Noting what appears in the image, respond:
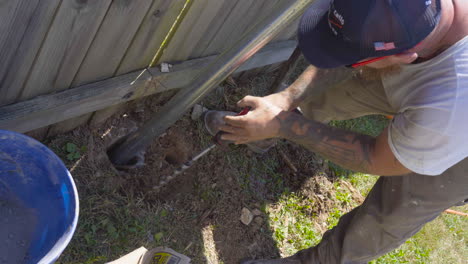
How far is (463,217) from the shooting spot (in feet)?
13.7

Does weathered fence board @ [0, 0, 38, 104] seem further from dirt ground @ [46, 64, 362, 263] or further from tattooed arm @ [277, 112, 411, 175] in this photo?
tattooed arm @ [277, 112, 411, 175]

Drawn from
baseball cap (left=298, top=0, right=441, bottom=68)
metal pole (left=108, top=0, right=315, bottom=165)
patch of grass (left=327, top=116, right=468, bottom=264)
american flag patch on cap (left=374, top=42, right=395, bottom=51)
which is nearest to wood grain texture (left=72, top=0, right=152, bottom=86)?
metal pole (left=108, top=0, right=315, bottom=165)

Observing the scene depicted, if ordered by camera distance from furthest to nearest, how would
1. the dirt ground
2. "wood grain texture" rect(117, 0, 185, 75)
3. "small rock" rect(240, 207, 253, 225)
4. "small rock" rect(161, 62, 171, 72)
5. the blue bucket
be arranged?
"small rock" rect(240, 207, 253, 225) < "small rock" rect(161, 62, 171, 72) < the dirt ground < "wood grain texture" rect(117, 0, 185, 75) < the blue bucket

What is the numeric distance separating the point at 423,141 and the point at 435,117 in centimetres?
11

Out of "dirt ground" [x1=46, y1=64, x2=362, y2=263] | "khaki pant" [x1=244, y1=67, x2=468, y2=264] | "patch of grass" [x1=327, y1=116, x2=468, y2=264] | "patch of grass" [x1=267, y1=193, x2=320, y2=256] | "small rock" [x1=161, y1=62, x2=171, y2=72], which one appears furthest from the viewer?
"patch of grass" [x1=327, y1=116, x2=468, y2=264]

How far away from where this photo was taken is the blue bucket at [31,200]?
1715 millimetres

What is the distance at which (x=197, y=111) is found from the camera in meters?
3.02

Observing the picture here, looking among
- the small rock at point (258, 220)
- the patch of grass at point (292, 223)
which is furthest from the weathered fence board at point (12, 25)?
the patch of grass at point (292, 223)

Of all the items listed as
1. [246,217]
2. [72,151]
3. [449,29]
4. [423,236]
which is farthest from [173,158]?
[423,236]

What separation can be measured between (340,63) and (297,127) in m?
0.45

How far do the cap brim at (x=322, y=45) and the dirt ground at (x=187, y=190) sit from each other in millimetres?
1215

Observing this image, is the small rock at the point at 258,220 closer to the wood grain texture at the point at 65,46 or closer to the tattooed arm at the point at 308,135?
the tattooed arm at the point at 308,135

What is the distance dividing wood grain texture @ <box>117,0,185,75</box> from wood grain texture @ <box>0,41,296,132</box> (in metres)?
0.07

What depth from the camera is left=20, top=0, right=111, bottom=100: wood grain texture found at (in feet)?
6.09
